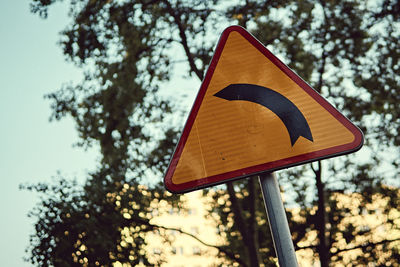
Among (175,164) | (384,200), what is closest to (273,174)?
(175,164)

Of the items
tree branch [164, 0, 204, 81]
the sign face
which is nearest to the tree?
tree branch [164, 0, 204, 81]

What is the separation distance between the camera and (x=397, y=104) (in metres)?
8.09

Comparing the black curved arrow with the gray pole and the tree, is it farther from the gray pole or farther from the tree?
the tree

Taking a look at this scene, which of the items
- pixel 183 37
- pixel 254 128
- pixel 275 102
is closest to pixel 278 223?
pixel 254 128

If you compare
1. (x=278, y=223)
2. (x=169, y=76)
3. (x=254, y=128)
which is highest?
(x=169, y=76)

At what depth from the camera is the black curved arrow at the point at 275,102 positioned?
4.66 ft

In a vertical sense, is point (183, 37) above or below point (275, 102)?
above

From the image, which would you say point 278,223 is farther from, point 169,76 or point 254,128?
point 169,76

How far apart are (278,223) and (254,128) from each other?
0.41m

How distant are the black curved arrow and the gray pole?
0.67 ft

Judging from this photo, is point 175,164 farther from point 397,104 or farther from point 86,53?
point 397,104

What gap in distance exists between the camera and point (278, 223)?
4.22 ft

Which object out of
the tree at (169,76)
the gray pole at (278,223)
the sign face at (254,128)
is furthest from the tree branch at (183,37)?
the gray pole at (278,223)

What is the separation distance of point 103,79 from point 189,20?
9.05 feet
